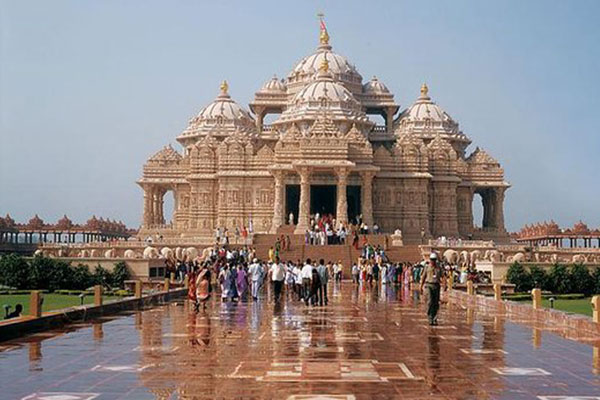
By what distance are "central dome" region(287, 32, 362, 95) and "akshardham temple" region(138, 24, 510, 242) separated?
0.13 metres

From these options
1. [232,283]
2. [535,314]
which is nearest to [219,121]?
[232,283]

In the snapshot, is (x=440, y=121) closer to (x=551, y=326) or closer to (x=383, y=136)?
(x=383, y=136)

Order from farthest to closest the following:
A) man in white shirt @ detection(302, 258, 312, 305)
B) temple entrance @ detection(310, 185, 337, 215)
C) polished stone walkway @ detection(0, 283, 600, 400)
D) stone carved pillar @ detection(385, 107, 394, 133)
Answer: stone carved pillar @ detection(385, 107, 394, 133)
temple entrance @ detection(310, 185, 337, 215)
man in white shirt @ detection(302, 258, 312, 305)
polished stone walkway @ detection(0, 283, 600, 400)

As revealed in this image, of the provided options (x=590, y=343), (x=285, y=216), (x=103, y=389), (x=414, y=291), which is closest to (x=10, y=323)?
(x=103, y=389)

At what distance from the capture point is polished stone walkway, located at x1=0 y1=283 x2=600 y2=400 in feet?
36.9

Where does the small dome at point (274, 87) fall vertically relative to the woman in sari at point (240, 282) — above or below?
above

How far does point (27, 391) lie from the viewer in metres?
11.1

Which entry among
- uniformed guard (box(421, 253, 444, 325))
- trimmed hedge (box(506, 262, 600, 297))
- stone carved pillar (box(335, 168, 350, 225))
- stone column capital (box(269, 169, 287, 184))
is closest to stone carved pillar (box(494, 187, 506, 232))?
stone carved pillar (box(335, 168, 350, 225))

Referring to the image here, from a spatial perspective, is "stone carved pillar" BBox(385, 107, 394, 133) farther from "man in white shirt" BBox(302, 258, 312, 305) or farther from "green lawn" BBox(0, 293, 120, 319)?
"man in white shirt" BBox(302, 258, 312, 305)

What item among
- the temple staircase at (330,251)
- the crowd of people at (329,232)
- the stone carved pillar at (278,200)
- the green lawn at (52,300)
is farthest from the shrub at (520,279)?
the stone carved pillar at (278,200)

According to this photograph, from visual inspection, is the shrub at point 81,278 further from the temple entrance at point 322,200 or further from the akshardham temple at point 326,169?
the temple entrance at point 322,200

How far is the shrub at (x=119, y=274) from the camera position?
43.4 metres

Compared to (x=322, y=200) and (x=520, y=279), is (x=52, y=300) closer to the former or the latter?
(x=520, y=279)

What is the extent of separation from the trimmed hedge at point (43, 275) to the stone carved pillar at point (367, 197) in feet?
93.9
